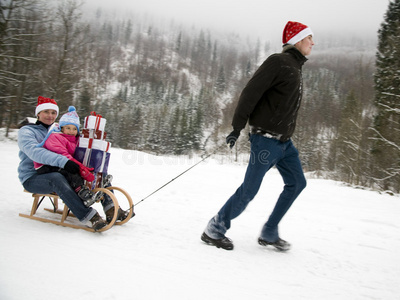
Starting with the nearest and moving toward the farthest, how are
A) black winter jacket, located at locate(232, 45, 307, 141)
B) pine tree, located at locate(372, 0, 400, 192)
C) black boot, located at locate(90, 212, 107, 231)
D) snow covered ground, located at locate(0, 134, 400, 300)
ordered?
1. snow covered ground, located at locate(0, 134, 400, 300)
2. black winter jacket, located at locate(232, 45, 307, 141)
3. black boot, located at locate(90, 212, 107, 231)
4. pine tree, located at locate(372, 0, 400, 192)

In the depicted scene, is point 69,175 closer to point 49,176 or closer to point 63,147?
point 49,176

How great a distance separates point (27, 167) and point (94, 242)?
133cm

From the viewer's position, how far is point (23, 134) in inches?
118

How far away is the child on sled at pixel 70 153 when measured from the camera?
2.89 meters

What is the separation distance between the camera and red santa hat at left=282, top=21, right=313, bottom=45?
2.92 meters

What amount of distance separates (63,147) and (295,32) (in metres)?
2.97

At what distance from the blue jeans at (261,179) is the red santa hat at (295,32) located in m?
1.16

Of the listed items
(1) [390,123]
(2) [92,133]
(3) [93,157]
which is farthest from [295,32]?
(1) [390,123]

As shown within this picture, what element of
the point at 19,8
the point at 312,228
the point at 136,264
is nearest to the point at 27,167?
the point at 136,264

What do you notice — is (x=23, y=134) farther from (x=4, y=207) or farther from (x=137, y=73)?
(x=137, y=73)

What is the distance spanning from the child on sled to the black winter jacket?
69.1 inches

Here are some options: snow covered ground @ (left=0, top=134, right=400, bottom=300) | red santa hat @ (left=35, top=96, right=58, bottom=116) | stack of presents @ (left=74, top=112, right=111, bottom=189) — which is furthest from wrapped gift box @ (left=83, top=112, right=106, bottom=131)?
snow covered ground @ (left=0, top=134, right=400, bottom=300)

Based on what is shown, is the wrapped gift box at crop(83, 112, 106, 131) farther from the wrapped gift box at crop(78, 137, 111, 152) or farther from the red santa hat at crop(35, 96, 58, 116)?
the red santa hat at crop(35, 96, 58, 116)

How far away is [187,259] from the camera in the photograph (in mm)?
2508
